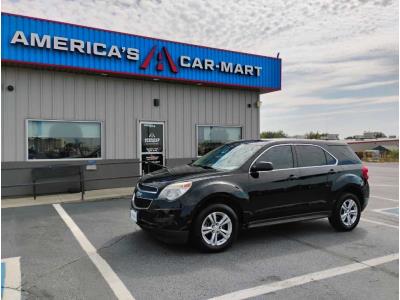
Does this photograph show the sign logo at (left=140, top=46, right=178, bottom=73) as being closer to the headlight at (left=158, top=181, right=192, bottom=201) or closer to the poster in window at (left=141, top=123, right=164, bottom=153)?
the poster in window at (left=141, top=123, right=164, bottom=153)

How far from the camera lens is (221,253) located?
17.7 ft

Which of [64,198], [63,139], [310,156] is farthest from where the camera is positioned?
[63,139]

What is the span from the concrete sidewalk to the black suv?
14.9ft

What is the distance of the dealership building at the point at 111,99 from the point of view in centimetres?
1023

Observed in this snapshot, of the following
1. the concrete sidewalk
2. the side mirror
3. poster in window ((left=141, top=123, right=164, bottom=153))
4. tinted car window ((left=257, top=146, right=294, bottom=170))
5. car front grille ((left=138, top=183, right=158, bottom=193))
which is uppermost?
poster in window ((left=141, top=123, right=164, bottom=153))

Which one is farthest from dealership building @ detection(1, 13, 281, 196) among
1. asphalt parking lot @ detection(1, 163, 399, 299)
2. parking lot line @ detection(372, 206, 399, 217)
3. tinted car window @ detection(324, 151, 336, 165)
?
parking lot line @ detection(372, 206, 399, 217)

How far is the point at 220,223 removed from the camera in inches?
214

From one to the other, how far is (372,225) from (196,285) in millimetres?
4674

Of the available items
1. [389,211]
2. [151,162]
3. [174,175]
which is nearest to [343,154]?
[389,211]

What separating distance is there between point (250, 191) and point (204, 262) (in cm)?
138

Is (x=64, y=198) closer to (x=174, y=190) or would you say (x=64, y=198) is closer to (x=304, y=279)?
(x=174, y=190)

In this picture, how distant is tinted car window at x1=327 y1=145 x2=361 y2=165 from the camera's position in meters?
6.94

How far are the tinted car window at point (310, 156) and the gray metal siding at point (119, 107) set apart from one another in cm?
688

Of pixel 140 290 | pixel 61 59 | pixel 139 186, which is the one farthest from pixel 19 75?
pixel 140 290
